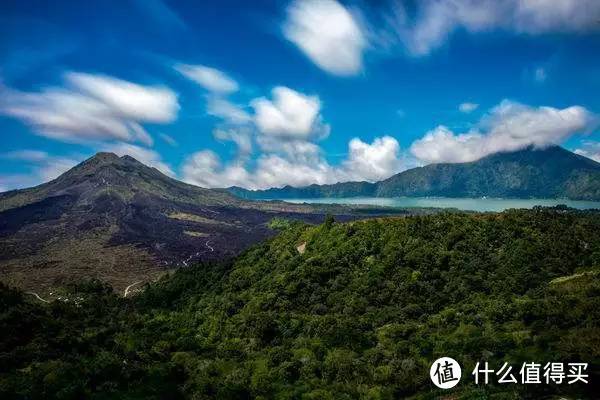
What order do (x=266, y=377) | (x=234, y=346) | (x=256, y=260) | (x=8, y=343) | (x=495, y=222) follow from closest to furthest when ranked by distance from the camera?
(x=266, y=377) → (x=8, y=343) → (x=234, y=346) → (x=495, y=222) → (x=256, y=260)

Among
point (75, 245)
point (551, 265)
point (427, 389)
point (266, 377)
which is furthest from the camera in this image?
point (75, 245)

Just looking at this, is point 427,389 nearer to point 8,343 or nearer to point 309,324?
point 309,324

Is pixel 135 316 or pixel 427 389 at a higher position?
pixel 427 389

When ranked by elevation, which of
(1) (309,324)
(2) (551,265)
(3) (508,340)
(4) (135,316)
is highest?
(2) (551,265)

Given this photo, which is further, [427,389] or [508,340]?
[508,340]

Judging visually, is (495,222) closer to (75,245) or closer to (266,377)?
(266,377)

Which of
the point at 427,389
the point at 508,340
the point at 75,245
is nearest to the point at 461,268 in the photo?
the point at 508,340

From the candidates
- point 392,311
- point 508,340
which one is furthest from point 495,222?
point 508,340
